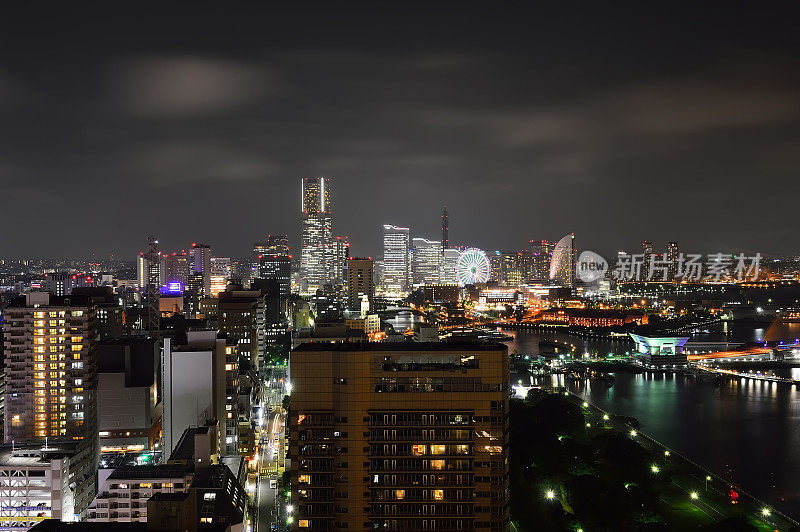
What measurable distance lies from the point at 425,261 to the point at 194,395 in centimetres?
5421

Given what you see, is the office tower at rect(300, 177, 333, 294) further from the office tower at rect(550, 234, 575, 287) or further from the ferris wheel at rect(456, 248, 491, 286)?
the office tower at rect(550, 234, 575, 287)

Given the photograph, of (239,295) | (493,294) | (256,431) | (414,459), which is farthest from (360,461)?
(493,294)

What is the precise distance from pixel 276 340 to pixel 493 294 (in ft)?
86.2

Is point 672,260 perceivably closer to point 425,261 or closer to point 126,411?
point 425,261

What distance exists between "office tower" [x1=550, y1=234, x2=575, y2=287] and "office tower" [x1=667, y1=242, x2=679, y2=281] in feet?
26.3

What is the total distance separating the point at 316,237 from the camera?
5434 centimetres

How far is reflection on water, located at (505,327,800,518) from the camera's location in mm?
12192

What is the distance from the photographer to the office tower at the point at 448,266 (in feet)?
210

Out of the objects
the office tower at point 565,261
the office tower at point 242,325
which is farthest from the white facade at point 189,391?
the office tower at point 565,261

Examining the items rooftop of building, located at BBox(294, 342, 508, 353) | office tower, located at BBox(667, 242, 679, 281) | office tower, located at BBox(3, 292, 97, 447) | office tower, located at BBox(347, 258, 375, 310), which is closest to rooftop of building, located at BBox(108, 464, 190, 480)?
rooftop of building, located at BBox(294, 342, 508, 353)

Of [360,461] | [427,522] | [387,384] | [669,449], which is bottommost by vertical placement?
[669,449]

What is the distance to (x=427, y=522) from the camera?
6.77 m

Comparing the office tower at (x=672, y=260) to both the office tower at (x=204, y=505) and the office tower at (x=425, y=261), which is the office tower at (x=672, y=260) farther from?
the office tower at (x=204, y=505)

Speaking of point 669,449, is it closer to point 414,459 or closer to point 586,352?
point 414,459
